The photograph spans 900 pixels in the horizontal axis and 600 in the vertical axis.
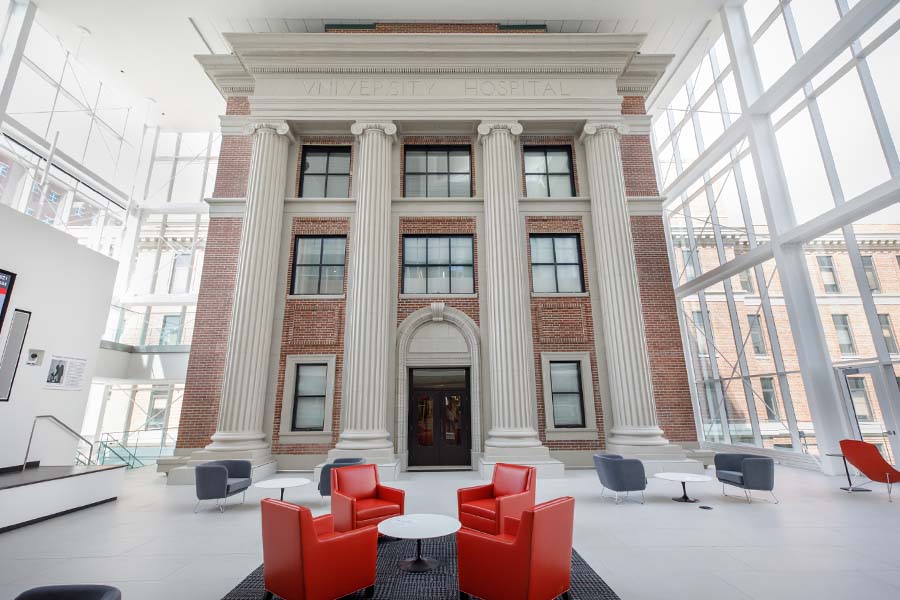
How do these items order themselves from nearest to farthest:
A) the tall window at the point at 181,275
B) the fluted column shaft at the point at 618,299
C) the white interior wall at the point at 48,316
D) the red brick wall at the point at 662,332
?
1. the white interior wall at the point at 48,316
2. the fluted column shaft at the point at 618,299
3. the red brick wall at the point at 662,332
4. the tall window at the point at 181,275

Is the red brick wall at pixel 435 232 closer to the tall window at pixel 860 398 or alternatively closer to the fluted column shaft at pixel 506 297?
the fluted column shaft at pixel 506 297

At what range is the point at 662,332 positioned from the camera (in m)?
11.1

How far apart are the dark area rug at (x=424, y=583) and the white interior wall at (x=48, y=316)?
6503mm

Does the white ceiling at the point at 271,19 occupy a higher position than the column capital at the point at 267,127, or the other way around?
the white ceiling at the point at 271,19

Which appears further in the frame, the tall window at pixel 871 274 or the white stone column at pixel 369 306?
the white stone column at pixel 369 306

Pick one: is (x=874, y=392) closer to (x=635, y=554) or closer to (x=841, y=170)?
(x=841, y=170)

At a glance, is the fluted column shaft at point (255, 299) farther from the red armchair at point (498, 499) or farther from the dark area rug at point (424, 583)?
the red armchair at point (498, 499)

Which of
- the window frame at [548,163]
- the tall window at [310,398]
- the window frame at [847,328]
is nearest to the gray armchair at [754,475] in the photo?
the window frame at [847,328]

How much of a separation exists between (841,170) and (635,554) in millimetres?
9194

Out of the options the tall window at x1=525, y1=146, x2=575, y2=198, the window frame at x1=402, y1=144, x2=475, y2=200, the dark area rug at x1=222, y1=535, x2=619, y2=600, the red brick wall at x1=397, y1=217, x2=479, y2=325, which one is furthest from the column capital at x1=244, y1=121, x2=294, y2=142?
the dark area rug at x1=222, y1=535, x2=619, y2=600

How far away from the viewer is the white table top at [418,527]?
390 cm

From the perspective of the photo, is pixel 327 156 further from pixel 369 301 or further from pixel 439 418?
pixel 439 418

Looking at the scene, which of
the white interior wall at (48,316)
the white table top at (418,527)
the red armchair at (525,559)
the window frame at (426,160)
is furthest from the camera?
the window frame at (426,160)

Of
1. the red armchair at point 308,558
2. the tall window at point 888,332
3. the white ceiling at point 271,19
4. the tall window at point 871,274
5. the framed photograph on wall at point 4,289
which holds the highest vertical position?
the white ceiling at point 271,19
